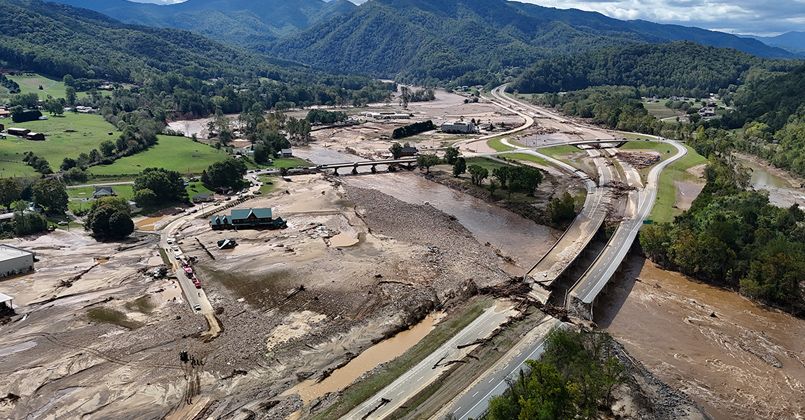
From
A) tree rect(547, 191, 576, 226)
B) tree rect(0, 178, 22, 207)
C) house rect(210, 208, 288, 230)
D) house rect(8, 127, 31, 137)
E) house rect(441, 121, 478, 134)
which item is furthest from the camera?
house rect(441, 121, 478, 134)

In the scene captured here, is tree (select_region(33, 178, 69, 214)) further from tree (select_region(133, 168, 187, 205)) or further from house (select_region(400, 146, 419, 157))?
house (select_region(400, 146, 419, 157))

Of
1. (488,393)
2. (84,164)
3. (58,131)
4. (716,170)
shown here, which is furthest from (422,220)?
(58,131)

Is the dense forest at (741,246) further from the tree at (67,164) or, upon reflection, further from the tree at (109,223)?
the tree at (67,164)

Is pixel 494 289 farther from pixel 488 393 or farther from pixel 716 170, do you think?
pixel 716 170

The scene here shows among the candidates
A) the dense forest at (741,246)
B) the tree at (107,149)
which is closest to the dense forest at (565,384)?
the dense forest at (741,246)

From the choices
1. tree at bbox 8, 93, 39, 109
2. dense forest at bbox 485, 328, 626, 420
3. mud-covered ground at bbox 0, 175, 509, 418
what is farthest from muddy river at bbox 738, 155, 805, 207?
tree at bbox 8, 93, 39, 109
